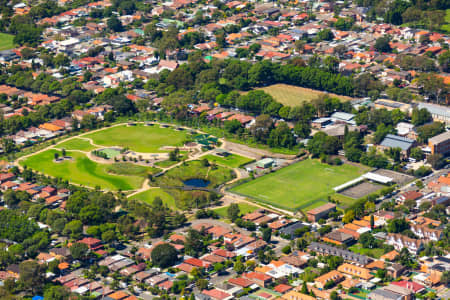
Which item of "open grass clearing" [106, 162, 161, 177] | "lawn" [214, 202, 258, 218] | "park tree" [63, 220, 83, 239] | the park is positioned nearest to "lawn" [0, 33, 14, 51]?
the park

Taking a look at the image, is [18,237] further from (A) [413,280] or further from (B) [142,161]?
(A) [413,280]

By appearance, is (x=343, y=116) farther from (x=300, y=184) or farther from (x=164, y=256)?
(x=164, y=256)

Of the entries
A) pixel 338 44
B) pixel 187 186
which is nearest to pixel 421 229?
pixel 187 186

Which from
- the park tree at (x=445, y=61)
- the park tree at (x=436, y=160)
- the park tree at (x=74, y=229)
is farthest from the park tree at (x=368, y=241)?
the park tree at (x=445, y=61)

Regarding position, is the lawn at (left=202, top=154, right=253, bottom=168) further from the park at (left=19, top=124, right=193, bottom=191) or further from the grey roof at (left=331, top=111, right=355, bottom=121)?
the grey roof at (left=331, top=111, right=355, bottom=121)

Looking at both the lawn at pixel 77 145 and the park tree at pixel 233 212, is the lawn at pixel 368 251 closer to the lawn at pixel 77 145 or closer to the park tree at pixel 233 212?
the park tree at pixel 233 212

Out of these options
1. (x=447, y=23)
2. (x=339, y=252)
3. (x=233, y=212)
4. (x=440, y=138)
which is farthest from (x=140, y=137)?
(x=447, y=23)
